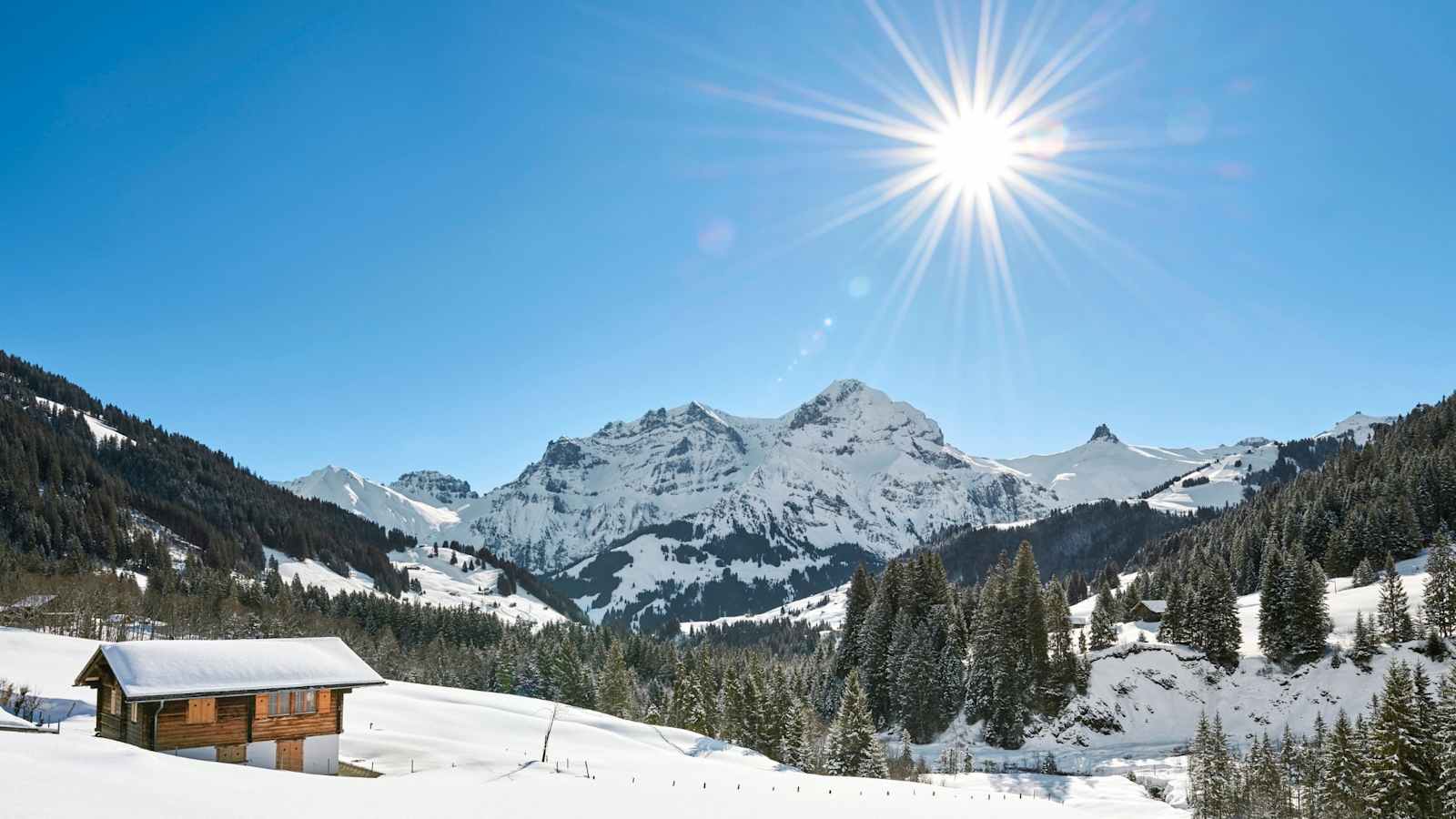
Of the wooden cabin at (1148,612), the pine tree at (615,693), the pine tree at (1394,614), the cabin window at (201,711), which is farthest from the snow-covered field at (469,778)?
the wooden cabin at (1148,612)

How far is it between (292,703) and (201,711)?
3.62 metres

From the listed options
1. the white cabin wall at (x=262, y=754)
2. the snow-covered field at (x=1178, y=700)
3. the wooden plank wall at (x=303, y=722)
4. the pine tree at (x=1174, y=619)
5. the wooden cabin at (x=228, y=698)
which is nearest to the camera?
the wooden cabin at (x=228, y=698)

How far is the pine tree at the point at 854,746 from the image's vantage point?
2489 inches

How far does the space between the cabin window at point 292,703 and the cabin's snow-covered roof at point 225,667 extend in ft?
2.74

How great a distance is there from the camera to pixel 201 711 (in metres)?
34.3

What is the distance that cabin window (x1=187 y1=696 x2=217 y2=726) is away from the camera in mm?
33969

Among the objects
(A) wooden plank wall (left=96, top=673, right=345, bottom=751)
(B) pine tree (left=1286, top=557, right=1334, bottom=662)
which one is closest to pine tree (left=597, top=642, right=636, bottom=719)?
(A) wooden plank wall (left=96, top=673, right=345, bottom=751)

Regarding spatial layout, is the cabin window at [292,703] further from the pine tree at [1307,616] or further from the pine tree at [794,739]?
the pine tree at [1307,616]

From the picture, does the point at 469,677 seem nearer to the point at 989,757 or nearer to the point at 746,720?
the point at 746,720

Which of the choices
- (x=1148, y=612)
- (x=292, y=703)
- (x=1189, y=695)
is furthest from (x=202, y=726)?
(x=1148, y=612)

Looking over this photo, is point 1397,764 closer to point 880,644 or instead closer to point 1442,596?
point 1442,596

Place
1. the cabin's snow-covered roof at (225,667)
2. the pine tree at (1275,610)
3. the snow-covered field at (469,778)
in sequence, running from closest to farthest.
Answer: the snow-covered field at (469,778), the cabin's snow-covered roof at (225,667), the pine tree at (1275,610)

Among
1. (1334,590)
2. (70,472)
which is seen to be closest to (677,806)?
(1334,590)

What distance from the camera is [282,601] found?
5463 inches
